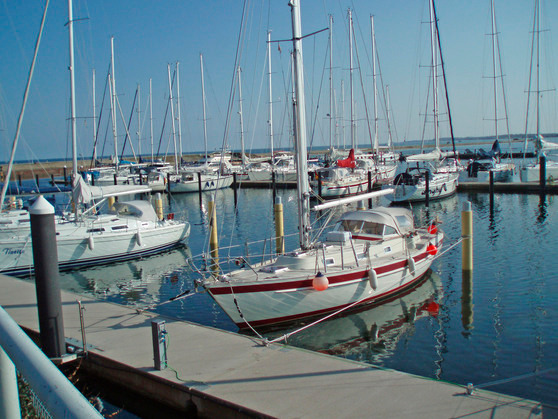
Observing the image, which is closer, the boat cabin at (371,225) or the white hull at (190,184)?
the boat cabin at (371,225)

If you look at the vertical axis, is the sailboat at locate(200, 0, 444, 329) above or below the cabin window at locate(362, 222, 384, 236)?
below

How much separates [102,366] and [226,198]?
121 feet

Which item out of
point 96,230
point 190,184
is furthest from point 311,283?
point 190,184

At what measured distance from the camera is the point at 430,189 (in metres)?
35.8

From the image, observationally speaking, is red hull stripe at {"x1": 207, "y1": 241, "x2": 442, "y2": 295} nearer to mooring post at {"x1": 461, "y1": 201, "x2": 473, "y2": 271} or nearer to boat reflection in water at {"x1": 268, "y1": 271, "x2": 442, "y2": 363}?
boat reflection in water at {"x1": 268, "y1": 271, "x2": 442, "y2": 363}

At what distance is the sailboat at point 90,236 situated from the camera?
19.1 m

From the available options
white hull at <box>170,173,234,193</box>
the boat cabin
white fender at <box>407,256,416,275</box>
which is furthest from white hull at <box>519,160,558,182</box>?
white fender at <box>407,256,416,275</box>

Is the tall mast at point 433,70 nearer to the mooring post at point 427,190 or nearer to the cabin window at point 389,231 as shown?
the mooring post at point 427,190

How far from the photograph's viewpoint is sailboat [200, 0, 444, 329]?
1160 centimetres

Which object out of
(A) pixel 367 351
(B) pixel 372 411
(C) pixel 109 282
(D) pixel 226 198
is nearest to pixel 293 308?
(A) pixel 367 351

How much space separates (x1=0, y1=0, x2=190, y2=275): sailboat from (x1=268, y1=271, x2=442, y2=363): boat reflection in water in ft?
38.1

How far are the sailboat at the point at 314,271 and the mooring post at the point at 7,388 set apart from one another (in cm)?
882

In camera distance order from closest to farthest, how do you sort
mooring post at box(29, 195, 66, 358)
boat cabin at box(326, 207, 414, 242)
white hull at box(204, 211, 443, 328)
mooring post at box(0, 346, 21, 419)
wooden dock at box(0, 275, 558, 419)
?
1. mooring post at box(0, 346, 21, 419)
2. wooden dock at box(0, 275, 558, 419)
3. mooring post at box(29, 195, 66, 358)
4. white hull at box(204, 211, 443, 328)
5. boat cabin at box(326, 207, 414, 242)

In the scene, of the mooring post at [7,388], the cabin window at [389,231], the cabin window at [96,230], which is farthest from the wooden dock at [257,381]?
the cabin window at [96,230]
